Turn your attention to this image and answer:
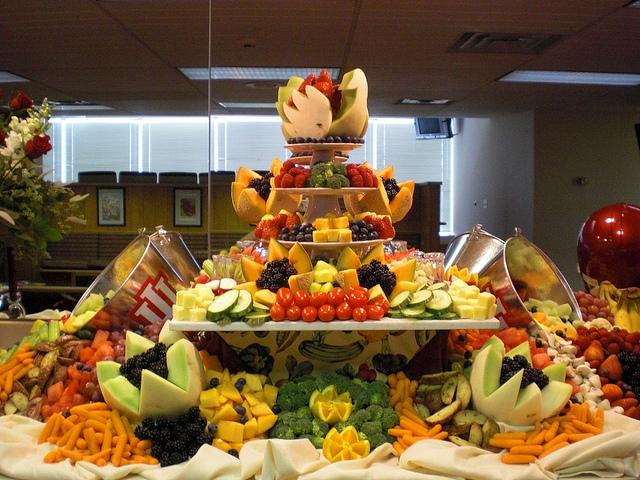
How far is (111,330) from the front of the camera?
99.7 inches

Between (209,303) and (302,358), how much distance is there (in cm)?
42

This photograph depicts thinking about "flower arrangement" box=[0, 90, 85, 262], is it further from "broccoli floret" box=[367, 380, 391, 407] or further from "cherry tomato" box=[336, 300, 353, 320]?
"broccoli floret" box=[367, 380, 391, 407]

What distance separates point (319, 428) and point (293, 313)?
0.36 meters

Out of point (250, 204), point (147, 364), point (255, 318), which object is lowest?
point (147, 364)

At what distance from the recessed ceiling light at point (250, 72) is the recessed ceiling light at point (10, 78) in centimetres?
156

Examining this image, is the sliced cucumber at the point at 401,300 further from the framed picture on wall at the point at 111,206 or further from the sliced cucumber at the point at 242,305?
the framed picture on wall at the point at 111,206

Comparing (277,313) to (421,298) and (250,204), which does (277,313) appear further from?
(250,204)

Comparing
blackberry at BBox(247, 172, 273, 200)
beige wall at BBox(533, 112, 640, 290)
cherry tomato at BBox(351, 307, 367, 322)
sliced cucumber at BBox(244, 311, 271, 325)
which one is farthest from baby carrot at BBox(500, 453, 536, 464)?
beige wall at BBox(533, 112, 640, 290)

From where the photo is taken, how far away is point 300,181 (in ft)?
7.30

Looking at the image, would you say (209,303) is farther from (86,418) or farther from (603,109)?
(603,109)

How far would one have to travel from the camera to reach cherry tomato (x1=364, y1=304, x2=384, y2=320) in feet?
6.51

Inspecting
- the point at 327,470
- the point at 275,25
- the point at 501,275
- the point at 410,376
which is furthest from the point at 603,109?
the point at 327,470

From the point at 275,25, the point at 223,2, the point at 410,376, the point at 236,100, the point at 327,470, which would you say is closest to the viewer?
the point at 327,470

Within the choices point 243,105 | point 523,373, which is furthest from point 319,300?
point 243,105
